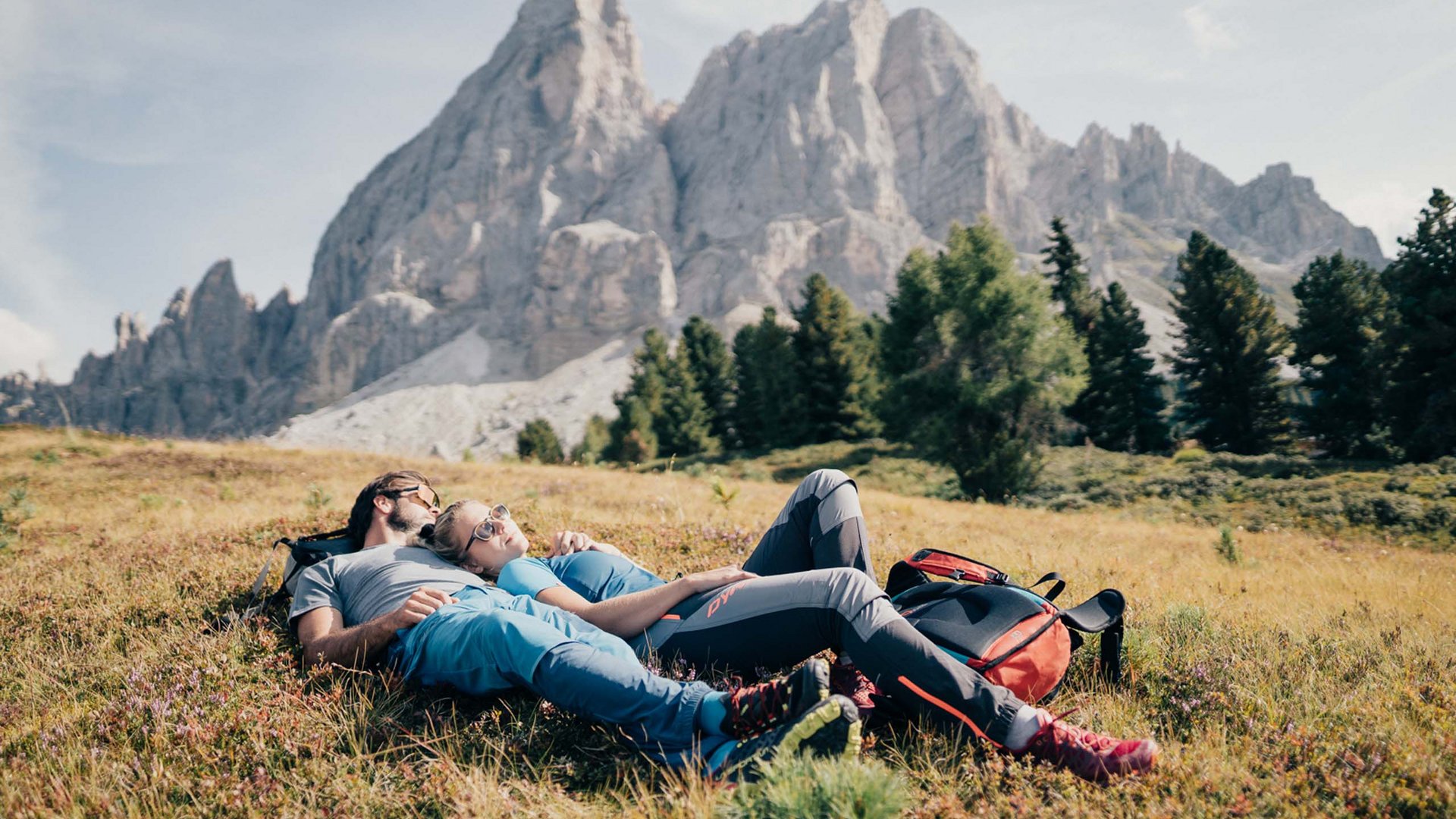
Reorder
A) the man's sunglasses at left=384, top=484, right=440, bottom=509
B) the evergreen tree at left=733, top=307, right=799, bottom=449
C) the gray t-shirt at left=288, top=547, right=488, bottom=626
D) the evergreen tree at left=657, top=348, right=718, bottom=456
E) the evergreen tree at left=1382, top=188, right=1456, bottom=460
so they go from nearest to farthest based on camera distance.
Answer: the gray t-shirt at left=288, top=547, right=488, bottom=626
the man's sunglasses at left=384, top=484, right=440, bottom=509
the evergreen tree at left=1382, top=188, right=1456, bottom=460
the evergreen tree at left=733, top=307, right=799, bottom=449
the evergreen tree at left=657, top=348, right=718, bottom=456

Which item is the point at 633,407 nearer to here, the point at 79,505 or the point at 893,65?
the point at 79,505

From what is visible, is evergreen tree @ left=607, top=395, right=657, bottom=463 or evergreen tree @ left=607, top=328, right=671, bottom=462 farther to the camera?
evergreen tree @ left=607, top=328, right=671, bottom=462

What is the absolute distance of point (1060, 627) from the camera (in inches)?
138

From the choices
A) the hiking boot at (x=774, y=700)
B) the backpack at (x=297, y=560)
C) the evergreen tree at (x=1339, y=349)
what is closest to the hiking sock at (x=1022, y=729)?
the hiking boot at (x=774, y=700)

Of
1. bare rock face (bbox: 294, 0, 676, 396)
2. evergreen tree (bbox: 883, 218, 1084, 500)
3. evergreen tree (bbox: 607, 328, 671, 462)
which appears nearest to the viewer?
evergreen tree (bbox: 883, 218, 1084, 500)

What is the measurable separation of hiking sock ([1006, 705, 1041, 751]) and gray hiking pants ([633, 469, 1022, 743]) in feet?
0.08

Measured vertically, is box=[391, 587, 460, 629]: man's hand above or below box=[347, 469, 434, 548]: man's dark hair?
below

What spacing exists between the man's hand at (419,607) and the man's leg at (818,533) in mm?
1779

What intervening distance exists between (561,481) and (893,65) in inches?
6864

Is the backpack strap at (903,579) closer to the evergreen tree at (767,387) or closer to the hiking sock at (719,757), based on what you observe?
the hiking sock at (719,757)

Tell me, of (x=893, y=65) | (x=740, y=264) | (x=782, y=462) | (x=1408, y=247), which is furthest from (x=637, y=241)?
(x=1408, y=247)

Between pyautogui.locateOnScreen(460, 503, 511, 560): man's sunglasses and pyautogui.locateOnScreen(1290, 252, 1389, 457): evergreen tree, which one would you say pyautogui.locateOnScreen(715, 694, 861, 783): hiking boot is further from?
pyautogui.locateOnScreen(1290, 252, 1389, 457): evergreen tree

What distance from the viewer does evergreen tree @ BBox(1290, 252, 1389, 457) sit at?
98.5 ft

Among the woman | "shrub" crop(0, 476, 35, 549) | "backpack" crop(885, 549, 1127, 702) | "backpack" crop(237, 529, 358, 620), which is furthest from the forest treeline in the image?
"shrub" crop(0, 476, 35, 549)
